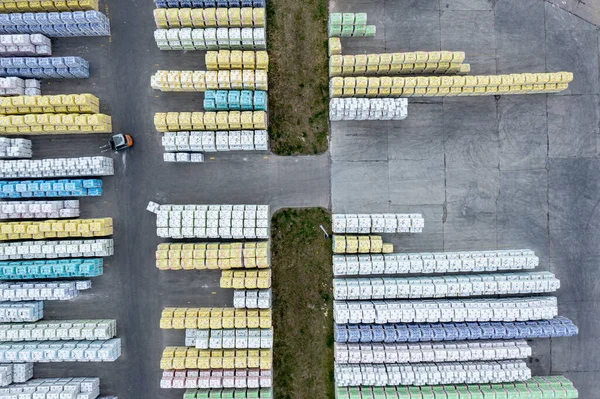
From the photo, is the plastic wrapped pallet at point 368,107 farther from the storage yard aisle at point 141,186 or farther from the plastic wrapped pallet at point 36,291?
the plastic wrapped pallet at point 36,291

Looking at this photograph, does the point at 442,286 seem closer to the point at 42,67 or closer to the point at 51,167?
the point at 51,167

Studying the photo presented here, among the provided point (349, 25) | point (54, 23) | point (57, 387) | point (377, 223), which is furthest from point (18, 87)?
point (377, 223)

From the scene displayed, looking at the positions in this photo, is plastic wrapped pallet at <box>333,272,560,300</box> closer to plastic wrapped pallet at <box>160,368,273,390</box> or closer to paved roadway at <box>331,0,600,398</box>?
paved roadway at <box>331,0,600,398</box>

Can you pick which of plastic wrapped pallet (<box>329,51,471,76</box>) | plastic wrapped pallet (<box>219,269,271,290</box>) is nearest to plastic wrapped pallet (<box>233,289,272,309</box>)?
plastic wrapped pallet (<box>219,269,271,290</box>)

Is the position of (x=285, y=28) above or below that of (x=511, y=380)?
above

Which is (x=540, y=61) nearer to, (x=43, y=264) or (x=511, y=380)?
(x=511, y=380)

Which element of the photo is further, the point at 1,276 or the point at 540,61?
the point at 540,61

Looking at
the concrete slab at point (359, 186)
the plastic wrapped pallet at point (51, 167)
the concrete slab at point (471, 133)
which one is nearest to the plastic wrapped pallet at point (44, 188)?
the plastic wrapped pallet at point (51, 167)

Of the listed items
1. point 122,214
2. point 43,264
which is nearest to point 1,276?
point 43,264
